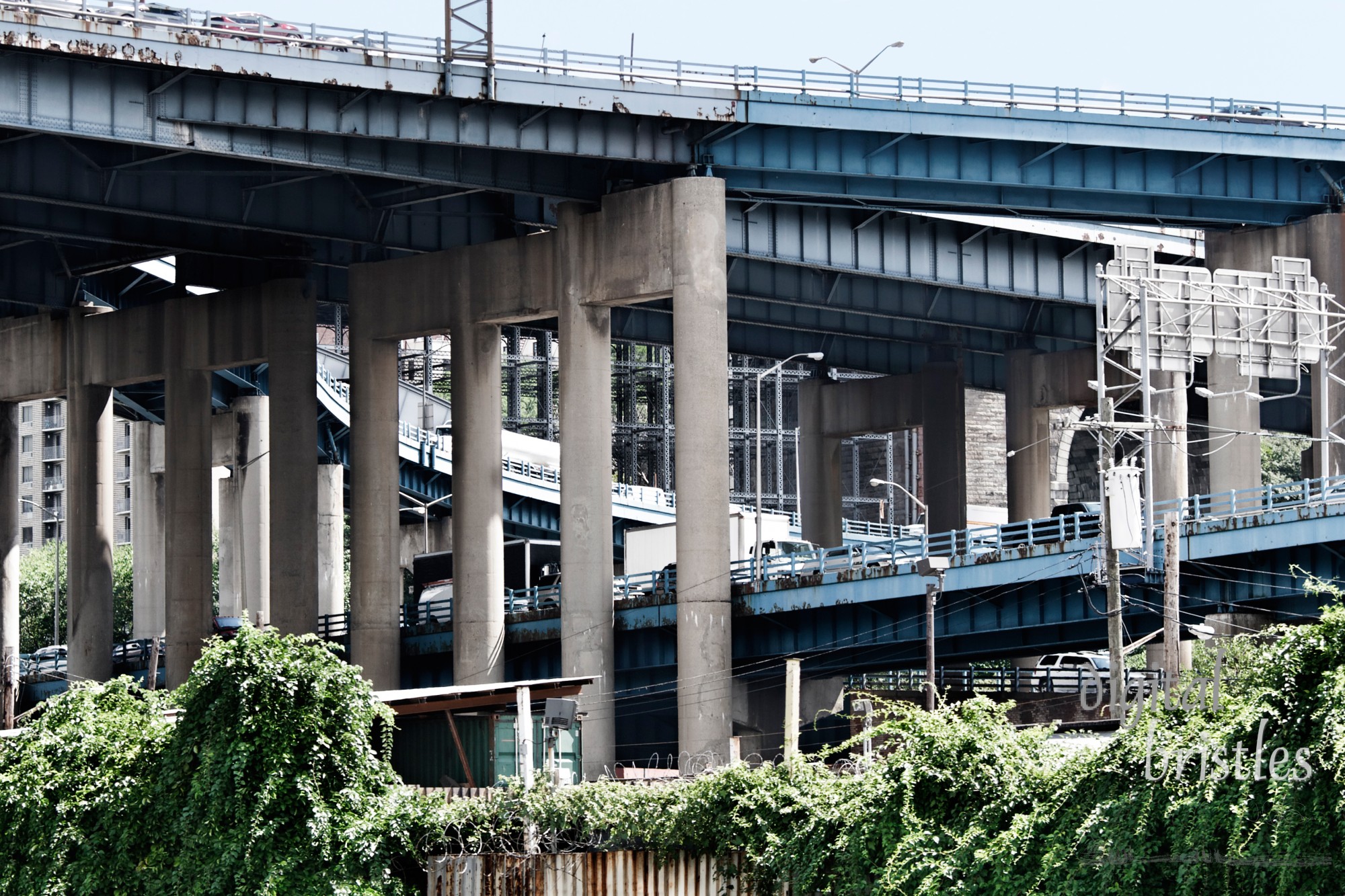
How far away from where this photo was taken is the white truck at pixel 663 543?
198ft

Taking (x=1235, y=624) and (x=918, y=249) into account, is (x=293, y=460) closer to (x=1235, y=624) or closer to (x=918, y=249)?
(x=918, y=249)

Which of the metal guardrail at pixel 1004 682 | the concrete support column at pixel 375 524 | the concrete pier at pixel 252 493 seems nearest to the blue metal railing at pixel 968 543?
the concrete support column at pixel 375 524

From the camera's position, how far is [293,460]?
6231cm

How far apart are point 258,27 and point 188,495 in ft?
71.7

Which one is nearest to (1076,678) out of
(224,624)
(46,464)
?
(224,624)

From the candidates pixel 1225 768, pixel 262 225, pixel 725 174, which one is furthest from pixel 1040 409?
pixel 1225 768

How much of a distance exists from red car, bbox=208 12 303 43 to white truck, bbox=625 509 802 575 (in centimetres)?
1940

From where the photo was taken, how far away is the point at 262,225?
5734cm

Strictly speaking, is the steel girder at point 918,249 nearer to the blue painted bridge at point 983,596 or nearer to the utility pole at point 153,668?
the blue painted bridge at point 983,596

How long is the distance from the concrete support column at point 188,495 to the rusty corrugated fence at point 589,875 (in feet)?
130

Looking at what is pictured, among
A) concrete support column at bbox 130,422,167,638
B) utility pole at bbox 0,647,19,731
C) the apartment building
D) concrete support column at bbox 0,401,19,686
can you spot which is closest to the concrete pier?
concrete support column at bbox 130,422,167,638

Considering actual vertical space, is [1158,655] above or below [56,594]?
below

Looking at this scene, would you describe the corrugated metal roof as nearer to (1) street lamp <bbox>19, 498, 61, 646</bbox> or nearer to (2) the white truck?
(2) the white truck

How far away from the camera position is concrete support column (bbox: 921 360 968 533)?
77625 millimetres
